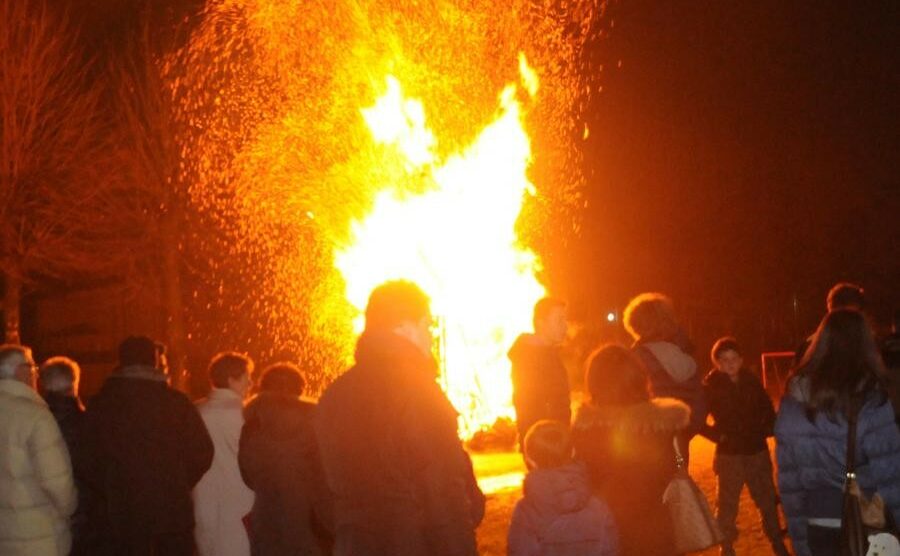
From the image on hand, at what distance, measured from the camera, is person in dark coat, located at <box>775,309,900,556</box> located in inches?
192

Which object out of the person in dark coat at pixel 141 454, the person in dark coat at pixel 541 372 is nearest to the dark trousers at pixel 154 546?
the person in dark coat at pixel 141 454

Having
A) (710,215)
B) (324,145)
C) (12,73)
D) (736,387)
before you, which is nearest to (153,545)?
(736,387)

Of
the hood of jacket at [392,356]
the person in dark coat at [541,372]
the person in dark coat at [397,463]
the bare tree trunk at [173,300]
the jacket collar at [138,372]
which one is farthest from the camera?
the bare tree trunk at [173,300]

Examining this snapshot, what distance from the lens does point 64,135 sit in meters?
22.0

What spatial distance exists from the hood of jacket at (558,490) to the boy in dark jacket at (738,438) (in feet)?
11.3

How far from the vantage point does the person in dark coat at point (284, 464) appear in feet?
23.0

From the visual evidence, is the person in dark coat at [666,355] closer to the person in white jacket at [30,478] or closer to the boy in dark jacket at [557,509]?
the boy in dark jacket at [557,509]

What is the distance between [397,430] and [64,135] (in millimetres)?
19246

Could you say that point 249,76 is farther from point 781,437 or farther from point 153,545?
point 781,437

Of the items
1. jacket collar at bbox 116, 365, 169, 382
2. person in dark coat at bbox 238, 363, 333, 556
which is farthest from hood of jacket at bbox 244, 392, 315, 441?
jacket collar at bbox 116, 365, 169, 382

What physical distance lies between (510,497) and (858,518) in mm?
8332

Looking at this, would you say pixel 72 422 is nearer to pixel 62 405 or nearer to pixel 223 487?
pixel 62 405

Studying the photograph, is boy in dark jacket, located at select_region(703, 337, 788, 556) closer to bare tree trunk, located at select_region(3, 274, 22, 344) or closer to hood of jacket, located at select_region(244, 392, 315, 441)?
hood of jacket, located at select_region(244, 392, 315, 441)

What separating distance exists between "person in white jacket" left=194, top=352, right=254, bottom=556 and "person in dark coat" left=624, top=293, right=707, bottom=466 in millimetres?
2484
